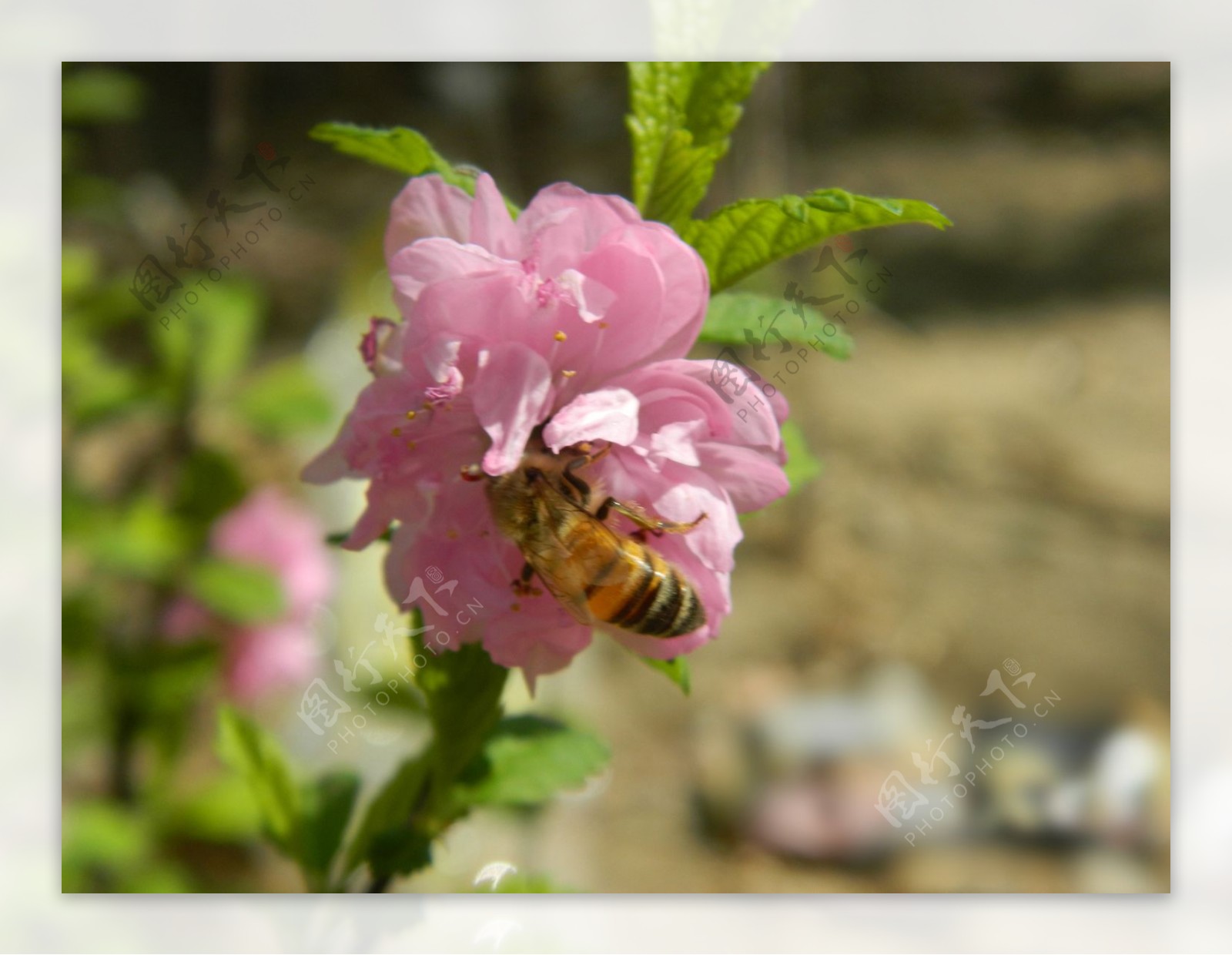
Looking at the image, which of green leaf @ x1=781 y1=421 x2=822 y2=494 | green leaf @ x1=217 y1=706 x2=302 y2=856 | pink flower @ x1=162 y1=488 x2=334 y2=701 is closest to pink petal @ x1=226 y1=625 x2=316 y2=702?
pink flower @ x1=162 y1=488 x2=334 y2=701

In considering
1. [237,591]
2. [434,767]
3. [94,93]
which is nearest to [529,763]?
[434,767]

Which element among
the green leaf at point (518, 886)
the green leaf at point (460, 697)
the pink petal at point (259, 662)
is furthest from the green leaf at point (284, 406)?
the green leaf at point (460, 697)

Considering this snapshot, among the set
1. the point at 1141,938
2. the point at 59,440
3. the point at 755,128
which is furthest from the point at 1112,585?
the point at 59,440

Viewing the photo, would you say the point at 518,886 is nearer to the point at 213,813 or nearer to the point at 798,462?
the point at 798,462

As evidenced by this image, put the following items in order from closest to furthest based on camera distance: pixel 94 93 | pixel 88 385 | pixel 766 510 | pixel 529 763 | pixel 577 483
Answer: pixel 577 483 → pixel 529 763 → pixel 766 510 → pixel 94 93 → pixel 88 385

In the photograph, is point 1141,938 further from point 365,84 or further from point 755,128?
point 755,128

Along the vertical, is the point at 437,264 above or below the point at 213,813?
above
